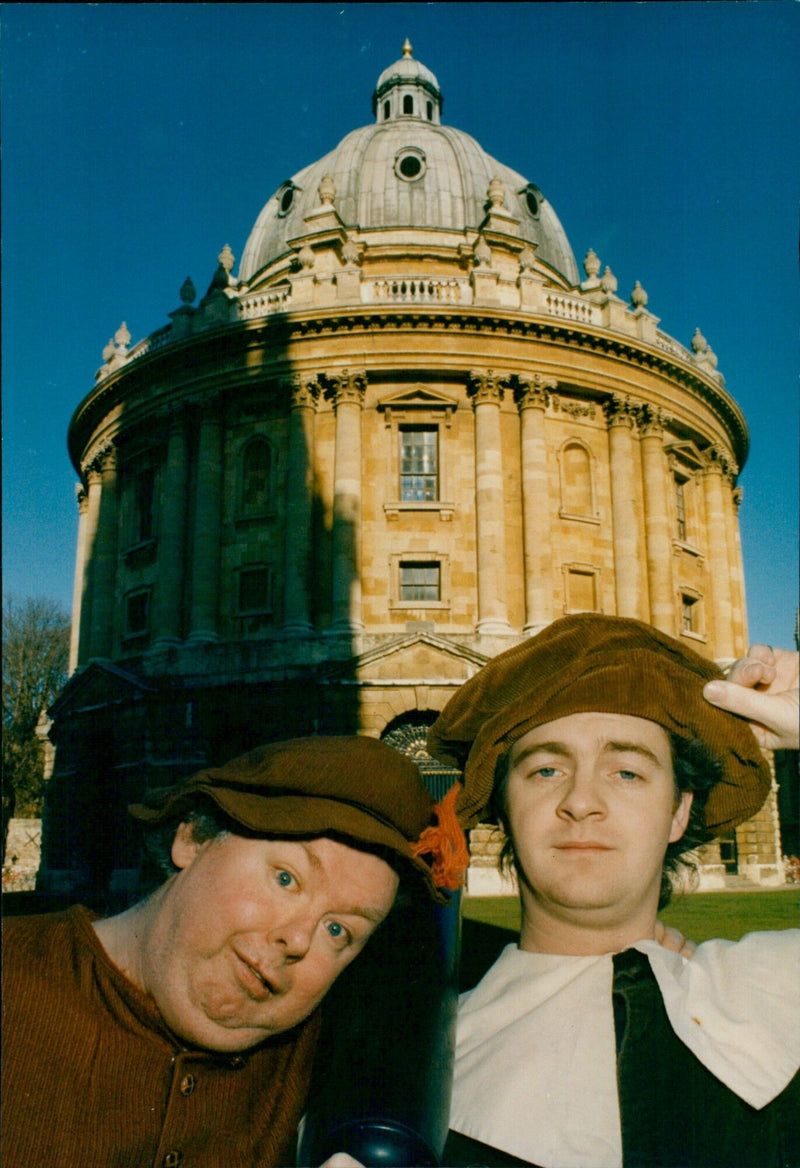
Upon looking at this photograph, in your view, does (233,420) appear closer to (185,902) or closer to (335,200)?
(335,200)

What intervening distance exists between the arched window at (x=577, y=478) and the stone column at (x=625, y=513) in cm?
64

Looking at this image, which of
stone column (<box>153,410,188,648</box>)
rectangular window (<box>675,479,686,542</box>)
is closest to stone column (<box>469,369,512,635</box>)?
rectangular window (<box>675,479,686,542</box>)

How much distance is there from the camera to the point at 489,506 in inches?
854

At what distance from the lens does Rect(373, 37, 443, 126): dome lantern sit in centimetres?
3691

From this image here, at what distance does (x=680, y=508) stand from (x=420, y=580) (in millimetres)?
7795

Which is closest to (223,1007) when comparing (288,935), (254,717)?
(288,935)

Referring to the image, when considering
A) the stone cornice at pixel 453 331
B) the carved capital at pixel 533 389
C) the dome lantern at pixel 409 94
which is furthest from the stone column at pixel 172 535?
the dome lantern at pixel 409 94

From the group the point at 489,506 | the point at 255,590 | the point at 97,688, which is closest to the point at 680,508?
the point at 489,506

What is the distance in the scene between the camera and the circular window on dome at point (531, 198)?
1202 inches

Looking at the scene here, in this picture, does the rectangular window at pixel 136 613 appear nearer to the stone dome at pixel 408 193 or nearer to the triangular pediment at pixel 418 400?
the triangular pediment at pixel 418 400

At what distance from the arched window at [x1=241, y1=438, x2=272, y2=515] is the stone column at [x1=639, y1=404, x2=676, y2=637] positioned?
33.1 feet

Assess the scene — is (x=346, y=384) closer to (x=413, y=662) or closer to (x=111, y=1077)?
(x=413, y=662)

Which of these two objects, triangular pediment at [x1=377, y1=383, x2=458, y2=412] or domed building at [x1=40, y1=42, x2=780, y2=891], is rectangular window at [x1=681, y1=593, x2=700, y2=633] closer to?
domed building at [x1=40, y1=42, x2=780, y2=891]

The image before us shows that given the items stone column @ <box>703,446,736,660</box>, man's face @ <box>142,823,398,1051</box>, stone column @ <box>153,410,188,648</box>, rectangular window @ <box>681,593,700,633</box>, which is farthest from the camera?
stone column @ <box>703,446,736,660</box>
